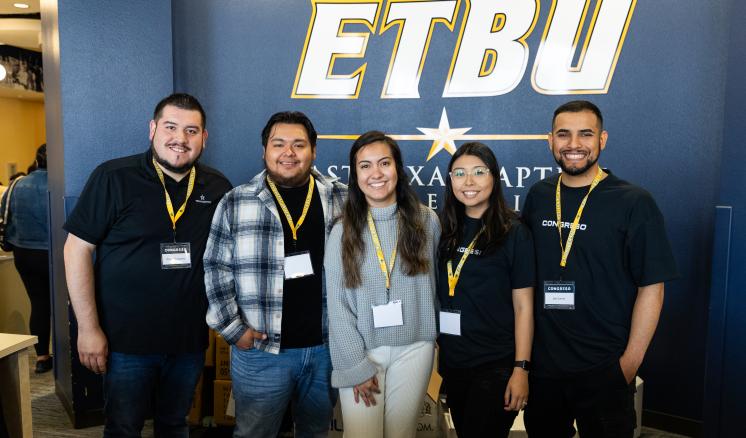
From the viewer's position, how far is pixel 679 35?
320 centimetres

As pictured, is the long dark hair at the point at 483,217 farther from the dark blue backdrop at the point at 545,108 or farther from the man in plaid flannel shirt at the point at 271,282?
the dark blue backdrop at the point at 545,108

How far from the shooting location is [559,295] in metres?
1.91

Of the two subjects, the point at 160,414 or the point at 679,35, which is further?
the point at 679,35

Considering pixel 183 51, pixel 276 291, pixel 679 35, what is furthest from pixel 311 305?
pixel 679 35

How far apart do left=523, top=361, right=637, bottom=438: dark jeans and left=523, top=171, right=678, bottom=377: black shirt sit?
0.16 feet

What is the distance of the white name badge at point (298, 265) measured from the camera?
1.97 m

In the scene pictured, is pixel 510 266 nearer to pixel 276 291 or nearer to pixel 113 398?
pixel 276 291

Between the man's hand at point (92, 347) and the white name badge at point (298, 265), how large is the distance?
0.80 meters

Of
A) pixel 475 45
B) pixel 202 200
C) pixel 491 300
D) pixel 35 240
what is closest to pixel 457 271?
pixel 491 300

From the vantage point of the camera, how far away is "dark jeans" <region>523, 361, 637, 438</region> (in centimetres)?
190

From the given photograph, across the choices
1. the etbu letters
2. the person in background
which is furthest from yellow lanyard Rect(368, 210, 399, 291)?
the person in background

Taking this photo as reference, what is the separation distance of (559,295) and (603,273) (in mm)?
170

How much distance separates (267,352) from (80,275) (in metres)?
0.80

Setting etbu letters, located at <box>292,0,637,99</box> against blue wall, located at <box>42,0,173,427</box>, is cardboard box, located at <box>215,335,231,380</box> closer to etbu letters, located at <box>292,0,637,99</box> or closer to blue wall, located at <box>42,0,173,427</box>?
blue wall, located at <box>42,0,173,427</box>
